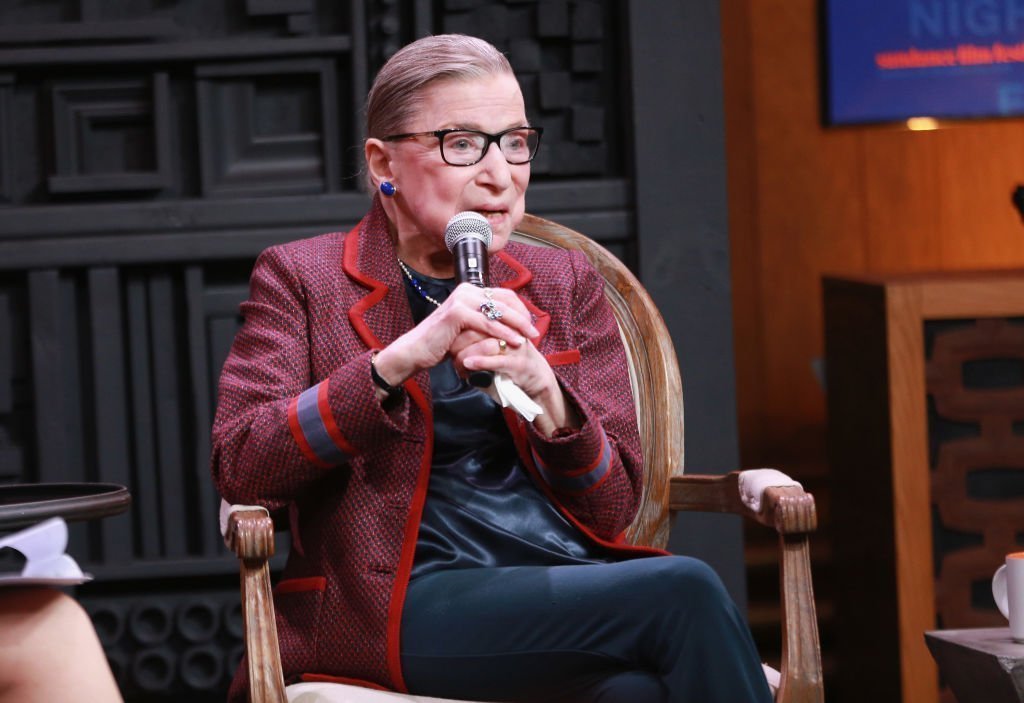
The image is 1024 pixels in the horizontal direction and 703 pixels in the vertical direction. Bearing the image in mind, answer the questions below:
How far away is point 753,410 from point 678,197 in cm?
232

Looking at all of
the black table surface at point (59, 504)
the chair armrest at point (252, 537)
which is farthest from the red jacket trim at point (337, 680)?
the black table surface at point (59, 504)

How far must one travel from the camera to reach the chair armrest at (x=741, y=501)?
5.33ft

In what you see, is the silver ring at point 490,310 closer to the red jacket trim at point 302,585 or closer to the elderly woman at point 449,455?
the elderly woman at point 449,455

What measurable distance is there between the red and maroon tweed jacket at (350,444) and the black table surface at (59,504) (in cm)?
49

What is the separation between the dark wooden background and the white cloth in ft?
2.87

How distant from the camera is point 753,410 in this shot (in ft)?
15.9

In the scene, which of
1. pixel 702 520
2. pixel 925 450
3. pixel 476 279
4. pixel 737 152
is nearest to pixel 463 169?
pixel 476 279

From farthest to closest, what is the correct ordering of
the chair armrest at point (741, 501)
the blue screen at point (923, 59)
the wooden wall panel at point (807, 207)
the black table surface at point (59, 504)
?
the wooden wall panel at point (807, 207) → the blue screen at point (923, 59) → the chair armrest at point (741, 501) → the black table surface at point (59, 504)

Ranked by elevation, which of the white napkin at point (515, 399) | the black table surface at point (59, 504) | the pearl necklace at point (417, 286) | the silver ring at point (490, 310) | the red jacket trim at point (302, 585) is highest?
the pearl necklace at point (417, 286)

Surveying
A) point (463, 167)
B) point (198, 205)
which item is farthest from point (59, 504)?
point (198, 205)

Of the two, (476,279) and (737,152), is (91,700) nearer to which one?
(476,279)

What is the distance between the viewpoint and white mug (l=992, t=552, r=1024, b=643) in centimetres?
180

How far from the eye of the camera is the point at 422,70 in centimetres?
178

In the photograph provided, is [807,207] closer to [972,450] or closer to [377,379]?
[972,450]
